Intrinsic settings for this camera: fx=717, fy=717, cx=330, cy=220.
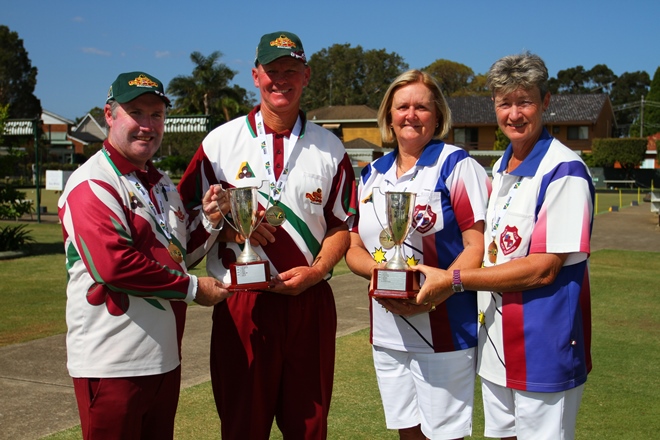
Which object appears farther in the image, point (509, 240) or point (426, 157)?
point (426, 157)

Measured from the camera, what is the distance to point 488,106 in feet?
230

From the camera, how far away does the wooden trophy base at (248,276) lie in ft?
11.4

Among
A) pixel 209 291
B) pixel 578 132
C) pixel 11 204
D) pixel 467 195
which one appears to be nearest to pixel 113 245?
pixel 209 291

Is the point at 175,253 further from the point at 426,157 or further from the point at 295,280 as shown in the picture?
the point at 426,157

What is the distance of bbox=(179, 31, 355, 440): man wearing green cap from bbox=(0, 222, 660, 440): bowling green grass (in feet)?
4.30

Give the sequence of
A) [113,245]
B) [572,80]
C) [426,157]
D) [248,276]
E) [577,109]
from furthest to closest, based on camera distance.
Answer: [572,80] < [577,109] < [426,157] < [248,276] < [113,245]

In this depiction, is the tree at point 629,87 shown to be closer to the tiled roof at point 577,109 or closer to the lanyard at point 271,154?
the tiled roof at point 577,109

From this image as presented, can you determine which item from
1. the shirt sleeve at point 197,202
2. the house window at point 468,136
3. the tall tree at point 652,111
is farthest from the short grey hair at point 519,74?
the tall tree at point 652,111

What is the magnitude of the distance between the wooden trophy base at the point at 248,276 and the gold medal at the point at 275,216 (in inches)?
13.3

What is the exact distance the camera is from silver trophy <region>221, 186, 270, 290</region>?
3469 mm

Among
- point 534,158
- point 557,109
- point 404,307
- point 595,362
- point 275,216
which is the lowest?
point 595,362

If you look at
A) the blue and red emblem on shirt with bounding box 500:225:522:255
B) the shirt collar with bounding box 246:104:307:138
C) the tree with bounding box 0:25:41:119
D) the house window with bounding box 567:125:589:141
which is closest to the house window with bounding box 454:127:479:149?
the house window with bounding box 567:125:589:141

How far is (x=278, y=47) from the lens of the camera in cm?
381

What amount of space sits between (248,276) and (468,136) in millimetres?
70605
